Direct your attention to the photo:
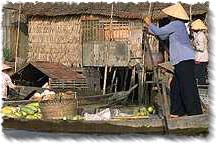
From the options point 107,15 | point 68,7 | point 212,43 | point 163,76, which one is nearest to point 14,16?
point 68,7

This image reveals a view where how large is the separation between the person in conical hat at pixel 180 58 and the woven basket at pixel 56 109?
133 centimetres

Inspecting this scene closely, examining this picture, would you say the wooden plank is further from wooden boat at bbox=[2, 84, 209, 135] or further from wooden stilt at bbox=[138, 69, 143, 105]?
wooden stilt at bbox=[138, 69, 143, 105]

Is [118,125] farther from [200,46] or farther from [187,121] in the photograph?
[200,46]

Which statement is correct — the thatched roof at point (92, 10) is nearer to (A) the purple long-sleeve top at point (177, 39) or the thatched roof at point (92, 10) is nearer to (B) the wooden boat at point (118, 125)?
(B) the wooden boat at point (118, 125)

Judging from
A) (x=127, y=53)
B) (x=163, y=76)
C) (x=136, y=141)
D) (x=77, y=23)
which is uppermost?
(x=77, y=23)

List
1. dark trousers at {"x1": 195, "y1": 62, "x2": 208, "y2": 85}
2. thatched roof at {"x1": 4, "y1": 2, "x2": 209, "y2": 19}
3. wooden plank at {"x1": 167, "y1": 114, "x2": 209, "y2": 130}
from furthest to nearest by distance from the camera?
thatched roof at {"x1": 4, "y1": 2, "x2": 209, "y2": 19} < dark trousers at {"x1": 195, "y1": 62, "x2": 208, "y2": 85} < wooden plank at {"x1": 167, "y1": 114, "x2": 209, "y2": 130}

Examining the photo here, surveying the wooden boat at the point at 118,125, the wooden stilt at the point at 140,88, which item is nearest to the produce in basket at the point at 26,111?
the wooden boat at the point at 118,125

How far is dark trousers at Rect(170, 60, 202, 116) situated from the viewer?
4133 millimetres

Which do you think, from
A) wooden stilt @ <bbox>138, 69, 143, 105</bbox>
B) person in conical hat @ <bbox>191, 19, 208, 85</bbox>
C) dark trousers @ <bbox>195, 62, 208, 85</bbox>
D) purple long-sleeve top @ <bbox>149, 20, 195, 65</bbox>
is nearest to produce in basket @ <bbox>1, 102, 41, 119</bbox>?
purple long-sleeve top @ <bbox>149, 20, 195, 65</bbox>

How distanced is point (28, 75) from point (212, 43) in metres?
8.34

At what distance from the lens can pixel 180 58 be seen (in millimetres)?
4109

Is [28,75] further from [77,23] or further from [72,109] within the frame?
[72,109]

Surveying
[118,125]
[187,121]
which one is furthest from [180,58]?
[118,125]

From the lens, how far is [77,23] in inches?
461
